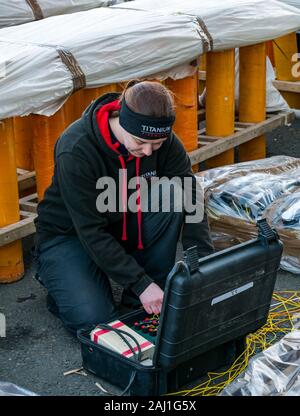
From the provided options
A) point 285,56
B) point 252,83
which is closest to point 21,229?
point 252,83

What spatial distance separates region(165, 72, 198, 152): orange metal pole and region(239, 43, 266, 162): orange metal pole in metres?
0.63

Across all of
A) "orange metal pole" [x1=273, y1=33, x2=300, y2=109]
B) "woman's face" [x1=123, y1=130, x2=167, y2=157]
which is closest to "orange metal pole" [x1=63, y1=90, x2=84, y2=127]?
"woman's face" [x1=123, y1=130, x2=167, y2=157]

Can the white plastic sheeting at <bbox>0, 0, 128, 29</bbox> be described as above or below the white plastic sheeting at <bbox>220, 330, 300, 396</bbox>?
above

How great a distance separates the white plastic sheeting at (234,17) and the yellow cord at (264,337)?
1.70m

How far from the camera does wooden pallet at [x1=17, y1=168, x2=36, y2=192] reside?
4.62m

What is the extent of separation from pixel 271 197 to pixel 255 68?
1.36m

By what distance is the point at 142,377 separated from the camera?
3.09 m

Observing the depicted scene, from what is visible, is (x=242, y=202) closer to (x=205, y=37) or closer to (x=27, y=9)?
(x=205, y=37)

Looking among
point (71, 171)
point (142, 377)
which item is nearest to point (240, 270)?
point (142, 377)

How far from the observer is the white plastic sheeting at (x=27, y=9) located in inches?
217

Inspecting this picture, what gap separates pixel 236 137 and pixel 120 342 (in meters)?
2.34

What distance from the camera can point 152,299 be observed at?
10.7 ft

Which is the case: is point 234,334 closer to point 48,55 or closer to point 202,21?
point 48,55

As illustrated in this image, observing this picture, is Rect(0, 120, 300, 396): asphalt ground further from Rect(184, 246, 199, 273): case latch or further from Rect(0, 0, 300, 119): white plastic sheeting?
Rect(0, 0, 300, 119): white plastic sheeting
